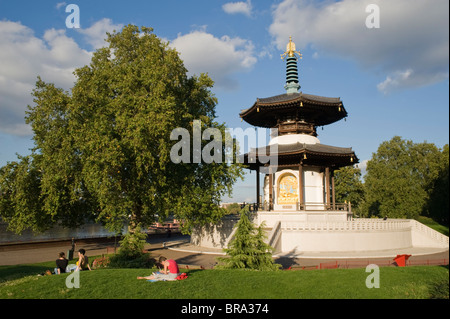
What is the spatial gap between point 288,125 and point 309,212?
9140 millimetres

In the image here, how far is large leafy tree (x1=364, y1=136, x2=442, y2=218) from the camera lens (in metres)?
43.0

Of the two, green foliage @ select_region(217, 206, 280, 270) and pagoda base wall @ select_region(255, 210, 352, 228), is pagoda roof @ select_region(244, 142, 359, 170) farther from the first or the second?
green foliage @ select_region(217, 206, 280, 270)

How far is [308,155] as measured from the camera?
26250 millimetres

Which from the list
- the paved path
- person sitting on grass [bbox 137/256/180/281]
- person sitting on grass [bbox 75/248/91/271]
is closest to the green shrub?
the paved path

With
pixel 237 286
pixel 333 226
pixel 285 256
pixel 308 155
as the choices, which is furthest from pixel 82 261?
pixel 308 155

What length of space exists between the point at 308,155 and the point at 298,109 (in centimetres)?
509

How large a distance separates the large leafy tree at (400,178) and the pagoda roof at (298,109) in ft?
62.4

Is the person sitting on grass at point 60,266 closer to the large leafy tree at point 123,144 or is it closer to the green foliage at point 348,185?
the large leafy tree at point 123,144

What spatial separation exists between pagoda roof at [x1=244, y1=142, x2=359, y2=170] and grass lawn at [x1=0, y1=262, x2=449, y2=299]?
1486cm

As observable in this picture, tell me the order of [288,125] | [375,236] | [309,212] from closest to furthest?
[375,236], [309,212], [288,125]

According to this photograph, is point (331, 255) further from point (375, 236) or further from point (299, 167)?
point (299, 167)
